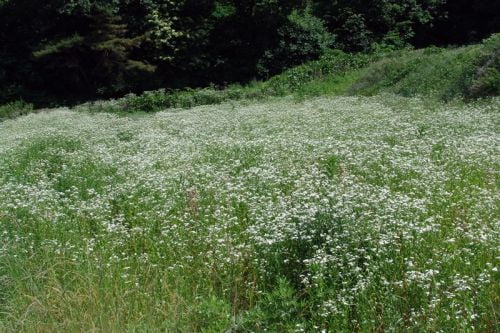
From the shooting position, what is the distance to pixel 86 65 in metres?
31.9

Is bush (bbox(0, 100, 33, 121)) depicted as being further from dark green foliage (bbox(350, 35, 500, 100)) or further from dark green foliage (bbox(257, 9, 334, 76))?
dark green foliage (bbox(350, 35, 500, 100))

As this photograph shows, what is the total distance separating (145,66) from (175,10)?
14.5 ft

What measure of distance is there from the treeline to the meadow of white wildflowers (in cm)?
2203

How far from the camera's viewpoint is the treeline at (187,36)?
30016 millimetres

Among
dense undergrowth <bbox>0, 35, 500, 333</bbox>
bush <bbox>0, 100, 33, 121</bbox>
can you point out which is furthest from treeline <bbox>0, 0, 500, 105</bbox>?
dense undergrowth <bbox>0, 35, 500, 333</bbox>

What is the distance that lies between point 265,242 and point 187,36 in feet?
92.8

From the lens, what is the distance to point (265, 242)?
4.87 metres

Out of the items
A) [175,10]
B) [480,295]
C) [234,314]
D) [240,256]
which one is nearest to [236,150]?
[240,256]

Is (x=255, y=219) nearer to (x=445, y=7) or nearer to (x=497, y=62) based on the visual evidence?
(x=497, y=62)

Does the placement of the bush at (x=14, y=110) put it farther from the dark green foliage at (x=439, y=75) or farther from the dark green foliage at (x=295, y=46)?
the dark green foliage at (x=439, y=75)

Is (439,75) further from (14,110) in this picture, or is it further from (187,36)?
(14,110)

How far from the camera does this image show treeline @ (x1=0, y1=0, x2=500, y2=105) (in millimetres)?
30016

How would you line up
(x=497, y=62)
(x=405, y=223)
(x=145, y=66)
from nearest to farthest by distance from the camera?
1. (x=405, y=223)
2. (x=497, y=62)
3. (x=145, y=66)

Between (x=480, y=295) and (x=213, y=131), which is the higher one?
(x=480, y=295)
